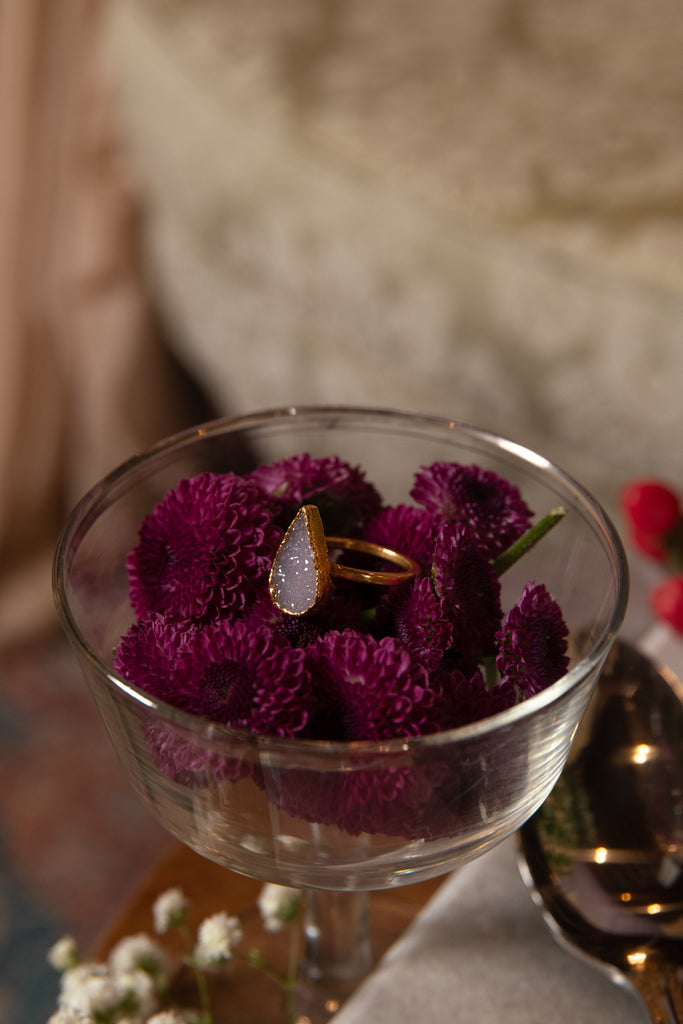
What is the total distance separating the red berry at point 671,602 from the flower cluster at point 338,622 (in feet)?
0.64

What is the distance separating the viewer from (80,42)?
3.43ft

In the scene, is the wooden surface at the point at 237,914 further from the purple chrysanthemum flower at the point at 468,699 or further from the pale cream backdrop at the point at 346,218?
the pale cream backdrop at the point at 346,218

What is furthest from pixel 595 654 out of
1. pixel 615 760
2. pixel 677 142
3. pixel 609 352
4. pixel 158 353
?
pixel 158 353

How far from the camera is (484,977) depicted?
0.33m

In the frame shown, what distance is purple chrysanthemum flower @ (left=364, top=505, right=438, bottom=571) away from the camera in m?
0.28

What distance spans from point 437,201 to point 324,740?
1.88ft

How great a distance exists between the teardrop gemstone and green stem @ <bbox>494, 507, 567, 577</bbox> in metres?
0.06

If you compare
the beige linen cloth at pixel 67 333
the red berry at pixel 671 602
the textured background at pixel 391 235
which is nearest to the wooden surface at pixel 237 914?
the red berry at pixel 671 602

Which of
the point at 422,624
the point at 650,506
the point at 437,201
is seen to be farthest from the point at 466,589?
the point at 437,201

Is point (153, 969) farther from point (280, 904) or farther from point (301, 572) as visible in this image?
point (301, 572)

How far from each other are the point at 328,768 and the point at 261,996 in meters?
0.20

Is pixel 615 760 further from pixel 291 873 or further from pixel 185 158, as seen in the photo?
pixel 185 158

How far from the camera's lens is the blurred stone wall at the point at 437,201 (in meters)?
0.69

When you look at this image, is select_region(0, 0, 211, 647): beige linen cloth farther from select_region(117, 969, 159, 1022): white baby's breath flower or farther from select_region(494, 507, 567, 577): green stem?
select_region(494, 507, 567, 577): green stem
